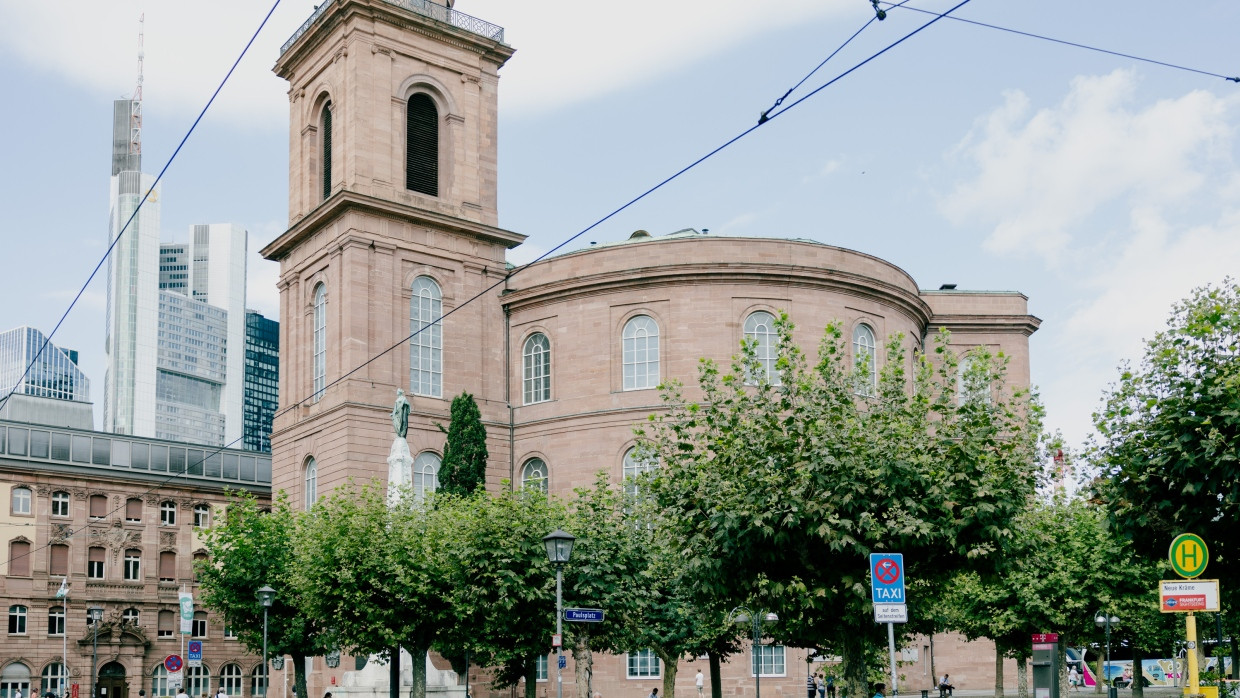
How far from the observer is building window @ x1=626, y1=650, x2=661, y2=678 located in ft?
164

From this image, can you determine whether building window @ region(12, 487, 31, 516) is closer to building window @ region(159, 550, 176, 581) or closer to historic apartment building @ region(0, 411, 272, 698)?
historic apartment building @ region(0, 411, 272, 698)

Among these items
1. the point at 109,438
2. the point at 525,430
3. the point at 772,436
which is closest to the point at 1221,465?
the point at 772,436

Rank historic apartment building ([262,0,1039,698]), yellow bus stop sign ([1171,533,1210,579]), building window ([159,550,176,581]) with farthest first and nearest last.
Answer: building window ([159,550,176,581]) → historic apartment building ([262,0,1039,698]) → yellow bus stop sign ([1171,533,1210,579])

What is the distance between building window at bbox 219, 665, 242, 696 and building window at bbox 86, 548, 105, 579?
8923 millimetres

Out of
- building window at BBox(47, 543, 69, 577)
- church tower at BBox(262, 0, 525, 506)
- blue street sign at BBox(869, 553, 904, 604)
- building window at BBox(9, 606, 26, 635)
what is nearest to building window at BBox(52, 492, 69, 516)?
building window at BBox(47, 543, 69, 577)

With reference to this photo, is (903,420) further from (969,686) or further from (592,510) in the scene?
(969,686)

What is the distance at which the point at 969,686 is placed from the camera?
185 ft

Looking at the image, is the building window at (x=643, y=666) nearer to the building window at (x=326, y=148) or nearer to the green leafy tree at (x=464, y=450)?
the green leafy tree at (x=464, y=450)

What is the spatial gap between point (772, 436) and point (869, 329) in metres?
29.6

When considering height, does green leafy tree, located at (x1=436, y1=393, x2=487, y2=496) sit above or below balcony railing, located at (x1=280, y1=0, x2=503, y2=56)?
below

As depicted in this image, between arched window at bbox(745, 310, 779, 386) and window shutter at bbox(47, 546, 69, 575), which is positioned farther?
window shutter at bbox(47, 546, 69, 575)

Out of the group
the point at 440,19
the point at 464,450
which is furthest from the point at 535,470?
the point at 440,19

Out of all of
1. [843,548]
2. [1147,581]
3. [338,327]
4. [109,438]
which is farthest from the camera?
[109,438]

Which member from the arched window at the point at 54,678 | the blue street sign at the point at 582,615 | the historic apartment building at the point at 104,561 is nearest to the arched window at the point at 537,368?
the historic apartment building at the point at 104,561
